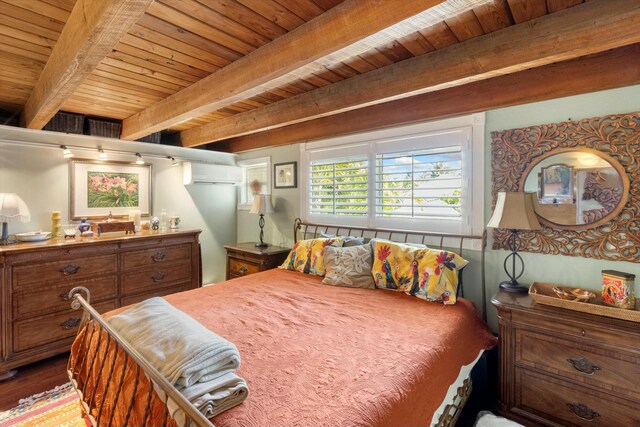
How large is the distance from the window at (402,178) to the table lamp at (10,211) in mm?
2633

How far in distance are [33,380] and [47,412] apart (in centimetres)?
59

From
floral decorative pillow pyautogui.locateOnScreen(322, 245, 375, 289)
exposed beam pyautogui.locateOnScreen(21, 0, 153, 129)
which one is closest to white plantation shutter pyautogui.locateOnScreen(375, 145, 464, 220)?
floral decorative pillow pyautogui.locateOnScreen(322, 245, 375, 289)

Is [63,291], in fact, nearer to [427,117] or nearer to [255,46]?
[255,46]

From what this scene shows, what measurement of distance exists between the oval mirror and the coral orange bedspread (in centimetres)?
88

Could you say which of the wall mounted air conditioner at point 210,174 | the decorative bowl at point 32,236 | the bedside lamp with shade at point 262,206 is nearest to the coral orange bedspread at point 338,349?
the bedside lamp with shade at point 262,206

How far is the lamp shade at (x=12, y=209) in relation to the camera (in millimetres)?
2594

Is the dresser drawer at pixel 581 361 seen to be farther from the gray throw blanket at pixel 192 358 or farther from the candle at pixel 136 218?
the candle at pixel 136 218

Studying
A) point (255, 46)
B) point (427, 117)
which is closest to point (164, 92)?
point (255, 46)

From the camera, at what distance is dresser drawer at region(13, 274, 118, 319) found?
251 centimetres

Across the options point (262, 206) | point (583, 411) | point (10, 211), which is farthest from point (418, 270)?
point (10, 211)

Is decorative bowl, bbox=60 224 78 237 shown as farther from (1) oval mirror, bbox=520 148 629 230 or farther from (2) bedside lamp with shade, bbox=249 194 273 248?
(1) oval mirror, bbox=520 148 629 230

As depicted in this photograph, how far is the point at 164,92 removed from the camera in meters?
2.62

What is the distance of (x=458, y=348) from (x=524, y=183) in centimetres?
128

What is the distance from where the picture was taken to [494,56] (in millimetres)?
1757
